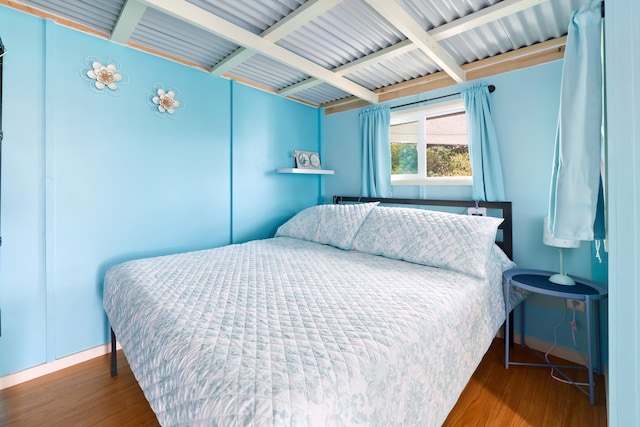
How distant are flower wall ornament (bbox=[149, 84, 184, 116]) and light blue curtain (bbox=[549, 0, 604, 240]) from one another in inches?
102

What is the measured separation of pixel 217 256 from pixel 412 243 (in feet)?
4.75

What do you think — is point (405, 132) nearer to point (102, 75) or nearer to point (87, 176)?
point (102, 75)

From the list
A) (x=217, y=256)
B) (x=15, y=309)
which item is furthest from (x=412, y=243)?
(x=15, y=309)

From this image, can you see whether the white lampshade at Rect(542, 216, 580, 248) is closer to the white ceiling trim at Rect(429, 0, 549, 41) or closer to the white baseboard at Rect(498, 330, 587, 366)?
the white baseboard at Rect(498, 330, 587, 366)

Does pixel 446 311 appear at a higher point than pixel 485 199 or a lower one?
lower

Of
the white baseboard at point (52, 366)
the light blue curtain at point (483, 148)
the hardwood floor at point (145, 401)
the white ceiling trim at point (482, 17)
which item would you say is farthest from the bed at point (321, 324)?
the white ceiling trim at point (482, 17)

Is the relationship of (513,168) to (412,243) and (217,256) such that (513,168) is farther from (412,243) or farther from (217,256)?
(217,256)

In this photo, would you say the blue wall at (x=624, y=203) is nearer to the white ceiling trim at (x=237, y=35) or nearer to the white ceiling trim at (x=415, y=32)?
the white ceiling trim at (x=415, y=32)

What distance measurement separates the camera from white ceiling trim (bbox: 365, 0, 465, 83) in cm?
152

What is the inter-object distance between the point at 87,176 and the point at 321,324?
1.98 m

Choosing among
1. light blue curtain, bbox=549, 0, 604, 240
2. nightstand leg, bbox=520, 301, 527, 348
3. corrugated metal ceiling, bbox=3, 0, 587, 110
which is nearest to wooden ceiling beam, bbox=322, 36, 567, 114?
corrugated metal ceiling, bbox=3, 0, 587, 110

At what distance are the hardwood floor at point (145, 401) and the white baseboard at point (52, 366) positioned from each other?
0.04 m

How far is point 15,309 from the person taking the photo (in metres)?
1.74

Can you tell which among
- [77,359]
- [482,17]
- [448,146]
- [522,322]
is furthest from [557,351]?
[77,359]
